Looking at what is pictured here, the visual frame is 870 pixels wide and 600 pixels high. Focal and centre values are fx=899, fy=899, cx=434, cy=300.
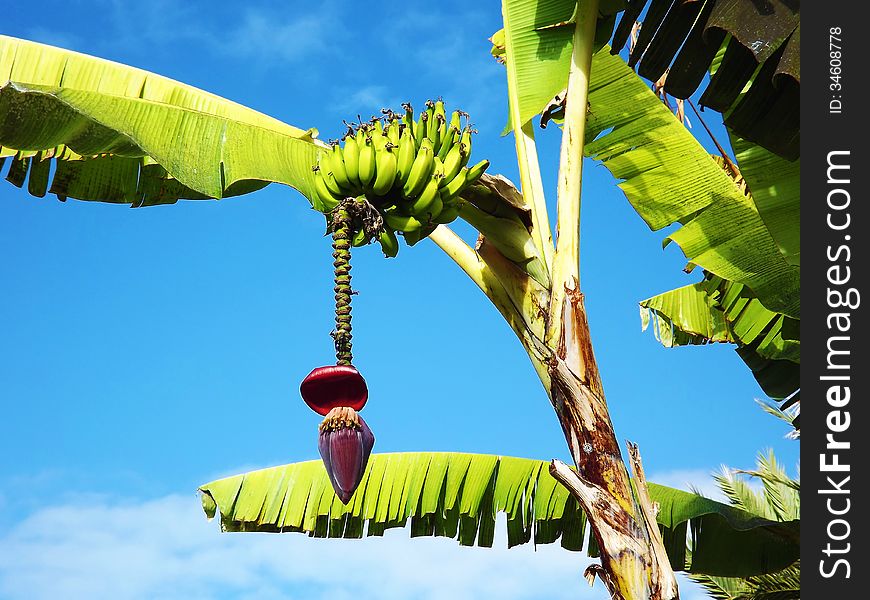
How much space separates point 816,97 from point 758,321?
6.69 ft

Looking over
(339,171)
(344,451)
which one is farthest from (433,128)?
(344,451)

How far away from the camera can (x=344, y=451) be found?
177cm

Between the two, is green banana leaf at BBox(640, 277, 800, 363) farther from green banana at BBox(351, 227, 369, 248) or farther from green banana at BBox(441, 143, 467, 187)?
green banana at BBox(351, 227, 369, 248)

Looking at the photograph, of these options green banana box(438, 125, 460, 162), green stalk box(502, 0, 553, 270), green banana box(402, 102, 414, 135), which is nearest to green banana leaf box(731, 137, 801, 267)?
green stalk box(502, 0, 553, 270)

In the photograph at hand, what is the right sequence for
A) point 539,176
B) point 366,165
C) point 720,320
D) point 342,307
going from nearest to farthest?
point 342,307, point 366,165, point 539,176, point 720,320

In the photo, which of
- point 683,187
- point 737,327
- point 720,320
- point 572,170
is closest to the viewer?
point 572,170

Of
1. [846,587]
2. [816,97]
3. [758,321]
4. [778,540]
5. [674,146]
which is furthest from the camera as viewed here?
[758,321]

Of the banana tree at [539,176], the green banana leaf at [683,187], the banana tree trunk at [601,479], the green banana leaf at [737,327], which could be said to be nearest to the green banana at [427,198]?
the banana tree at [539,176]

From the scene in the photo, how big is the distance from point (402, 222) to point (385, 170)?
20 centimetres

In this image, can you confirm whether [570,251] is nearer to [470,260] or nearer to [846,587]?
[470,260]

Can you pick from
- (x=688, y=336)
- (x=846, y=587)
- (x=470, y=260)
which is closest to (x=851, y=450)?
(x=846, y=587)

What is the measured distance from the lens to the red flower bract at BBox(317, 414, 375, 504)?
1.77 metres

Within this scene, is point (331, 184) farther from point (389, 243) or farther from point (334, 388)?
point (334, 388)

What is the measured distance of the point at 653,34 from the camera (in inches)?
111
